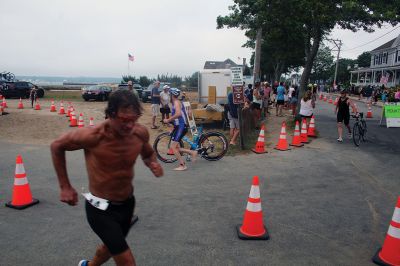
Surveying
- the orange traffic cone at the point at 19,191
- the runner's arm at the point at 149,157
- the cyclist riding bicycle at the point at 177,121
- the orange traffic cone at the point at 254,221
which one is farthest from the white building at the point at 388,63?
the runner's arm at the point at 149,157

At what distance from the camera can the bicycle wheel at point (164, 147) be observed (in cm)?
854

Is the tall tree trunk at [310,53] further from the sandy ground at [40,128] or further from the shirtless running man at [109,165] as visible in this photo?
the shirtless running man at [109,165]

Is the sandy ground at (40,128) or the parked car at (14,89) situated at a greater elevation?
the parked car at (14,89)

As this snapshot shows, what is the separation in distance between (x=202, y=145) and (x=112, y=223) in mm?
6089

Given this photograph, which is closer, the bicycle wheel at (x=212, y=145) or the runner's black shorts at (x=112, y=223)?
the runner's black shorts at (x=112, y=223)

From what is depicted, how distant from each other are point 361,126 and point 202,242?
9.18 m

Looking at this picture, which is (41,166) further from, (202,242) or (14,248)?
(202,242)

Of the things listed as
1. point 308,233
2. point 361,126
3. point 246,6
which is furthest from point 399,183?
point 246,6

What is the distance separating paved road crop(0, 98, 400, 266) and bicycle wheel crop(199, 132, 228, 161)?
238mm

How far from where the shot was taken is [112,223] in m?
2.74

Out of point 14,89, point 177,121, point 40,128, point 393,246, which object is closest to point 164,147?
point 177,121

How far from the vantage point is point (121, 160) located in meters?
2.80

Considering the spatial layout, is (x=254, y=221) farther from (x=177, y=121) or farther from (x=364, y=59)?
(x=364, y=59)

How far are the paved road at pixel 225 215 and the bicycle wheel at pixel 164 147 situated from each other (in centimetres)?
46
